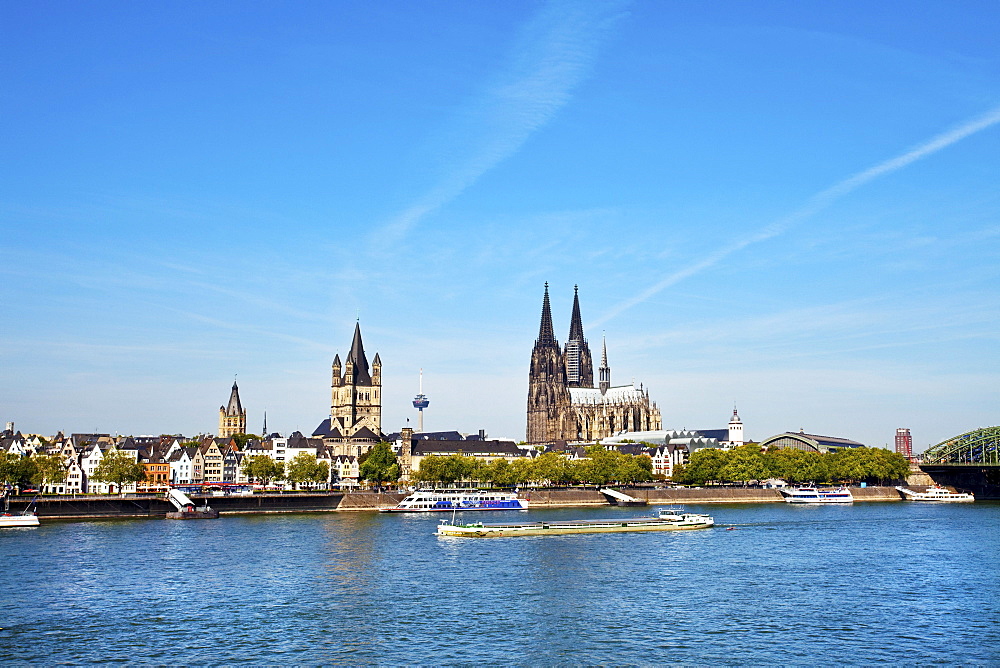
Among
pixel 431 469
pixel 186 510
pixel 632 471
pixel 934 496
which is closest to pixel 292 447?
pixel 431 469

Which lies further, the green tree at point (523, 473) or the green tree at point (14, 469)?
the green tree at point (523, 473)

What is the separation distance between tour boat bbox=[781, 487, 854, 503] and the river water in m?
53.6

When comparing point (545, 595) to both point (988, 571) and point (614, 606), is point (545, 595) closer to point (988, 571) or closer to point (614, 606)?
point (614, 606)

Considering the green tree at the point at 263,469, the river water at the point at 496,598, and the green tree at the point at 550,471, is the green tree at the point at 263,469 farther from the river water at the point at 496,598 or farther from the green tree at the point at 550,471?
the river water at the point at 496,598

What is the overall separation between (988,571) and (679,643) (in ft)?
100

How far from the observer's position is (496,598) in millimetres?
53281

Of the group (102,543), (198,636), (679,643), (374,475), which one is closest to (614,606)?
(679,643)

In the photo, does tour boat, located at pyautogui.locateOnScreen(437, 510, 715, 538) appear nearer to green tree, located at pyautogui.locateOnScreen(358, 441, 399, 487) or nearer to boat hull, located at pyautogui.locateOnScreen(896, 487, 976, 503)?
boat hull, located at pyautogui.locateOnScreen(896, 487, 976, 503)

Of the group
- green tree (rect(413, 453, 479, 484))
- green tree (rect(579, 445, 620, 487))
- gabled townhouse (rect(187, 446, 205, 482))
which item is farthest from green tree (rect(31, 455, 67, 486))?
green tree (rect(579, 445, 620, 487))

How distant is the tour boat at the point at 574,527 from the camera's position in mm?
88812

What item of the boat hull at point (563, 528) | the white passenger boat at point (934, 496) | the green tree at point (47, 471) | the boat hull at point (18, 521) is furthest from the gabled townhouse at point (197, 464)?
the white passenger boat at point (934, 496)

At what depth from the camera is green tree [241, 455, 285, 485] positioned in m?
157

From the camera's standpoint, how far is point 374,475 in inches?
6619

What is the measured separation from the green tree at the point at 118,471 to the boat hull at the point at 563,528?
53942mm
